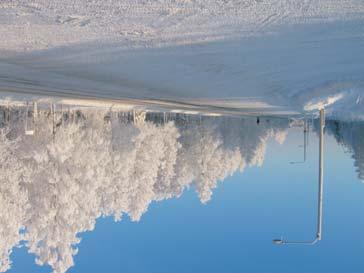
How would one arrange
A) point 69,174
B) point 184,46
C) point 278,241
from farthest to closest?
1. point 69,174
2. point 278,241
3. point 184,46

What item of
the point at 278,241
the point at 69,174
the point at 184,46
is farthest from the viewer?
the point at 69,174

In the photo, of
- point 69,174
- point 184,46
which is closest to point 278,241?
point 184,46

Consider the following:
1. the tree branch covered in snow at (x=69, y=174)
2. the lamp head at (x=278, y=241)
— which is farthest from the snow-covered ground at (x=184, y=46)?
the tree branch covered in snow at (x=69, y=174)

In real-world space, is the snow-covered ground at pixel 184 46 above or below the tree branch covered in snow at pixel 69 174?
above

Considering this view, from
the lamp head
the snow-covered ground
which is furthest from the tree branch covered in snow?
the lamp head

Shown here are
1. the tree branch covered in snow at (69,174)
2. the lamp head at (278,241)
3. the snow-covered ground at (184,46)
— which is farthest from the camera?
the tree branch covered in snow at (69,174)

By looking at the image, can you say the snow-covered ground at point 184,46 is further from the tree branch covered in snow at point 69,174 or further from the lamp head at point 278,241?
the tree branch covered in snow at point 69,174

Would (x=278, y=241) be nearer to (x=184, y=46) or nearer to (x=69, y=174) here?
(x=184, y=46)

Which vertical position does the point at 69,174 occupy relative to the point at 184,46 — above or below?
below

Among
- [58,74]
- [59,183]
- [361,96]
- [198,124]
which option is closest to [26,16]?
[58,74]
